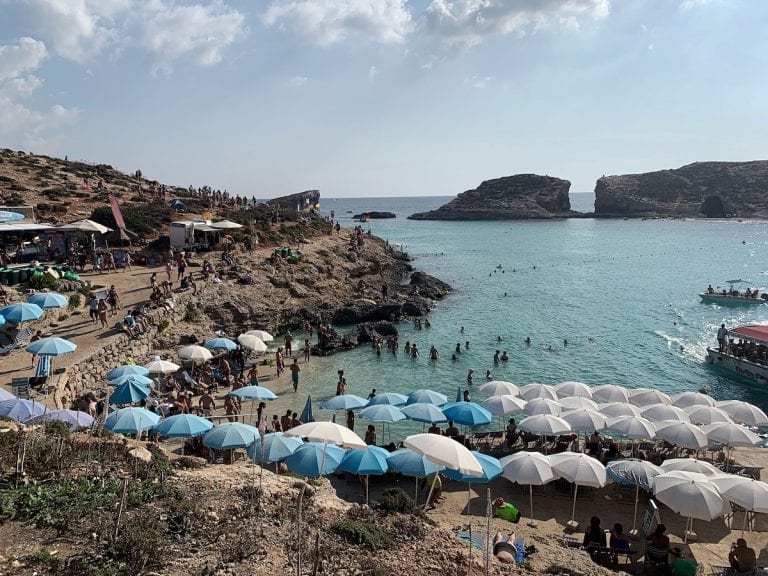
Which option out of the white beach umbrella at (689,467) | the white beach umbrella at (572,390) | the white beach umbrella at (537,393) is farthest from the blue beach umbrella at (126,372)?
the white beach umbrella at (689,467)

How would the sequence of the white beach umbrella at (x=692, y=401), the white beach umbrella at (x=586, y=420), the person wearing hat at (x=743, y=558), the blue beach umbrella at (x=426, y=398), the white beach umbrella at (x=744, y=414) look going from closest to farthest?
the person wearing hat at (x=743, y=558) → the white beach umbrella at (x=586, y=420) → the white beach umbrella at (x=744, y=414) → the blue beach umbrella at (x=426, y=398) → the white beach umbrella at (x=692, y=401)

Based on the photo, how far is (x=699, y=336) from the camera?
119 ft

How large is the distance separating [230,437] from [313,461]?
7.97ft

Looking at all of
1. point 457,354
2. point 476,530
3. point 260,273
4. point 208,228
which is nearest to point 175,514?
point 476,530

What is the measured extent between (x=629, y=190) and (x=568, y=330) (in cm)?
16058

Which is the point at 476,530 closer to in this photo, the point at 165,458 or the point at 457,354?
the point at 165,458

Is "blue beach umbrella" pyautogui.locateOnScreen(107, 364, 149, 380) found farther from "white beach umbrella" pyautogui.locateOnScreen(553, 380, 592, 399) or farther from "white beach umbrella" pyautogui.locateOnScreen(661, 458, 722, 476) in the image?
"white beach umbrella" pyautogui.locateOnScreen(661, 458, 722, 476)

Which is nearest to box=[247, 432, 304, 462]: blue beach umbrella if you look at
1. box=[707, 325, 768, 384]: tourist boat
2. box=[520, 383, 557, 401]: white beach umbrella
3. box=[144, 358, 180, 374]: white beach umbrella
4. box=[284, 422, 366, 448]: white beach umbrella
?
box=[284, 422, 366, 448]: white beach umbrella

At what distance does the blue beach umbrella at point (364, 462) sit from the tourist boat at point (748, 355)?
22188 millimetres

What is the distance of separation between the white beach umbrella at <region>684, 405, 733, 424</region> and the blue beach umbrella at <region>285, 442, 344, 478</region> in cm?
1155

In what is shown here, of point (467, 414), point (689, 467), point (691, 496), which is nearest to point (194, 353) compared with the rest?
point (467, 414)

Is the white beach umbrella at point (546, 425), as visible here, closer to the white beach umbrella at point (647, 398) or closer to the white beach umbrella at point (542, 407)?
the white beach umbrella at point (542, 407)

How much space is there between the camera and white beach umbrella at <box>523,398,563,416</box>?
17.5 metres

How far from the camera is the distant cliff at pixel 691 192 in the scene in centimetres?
16250
